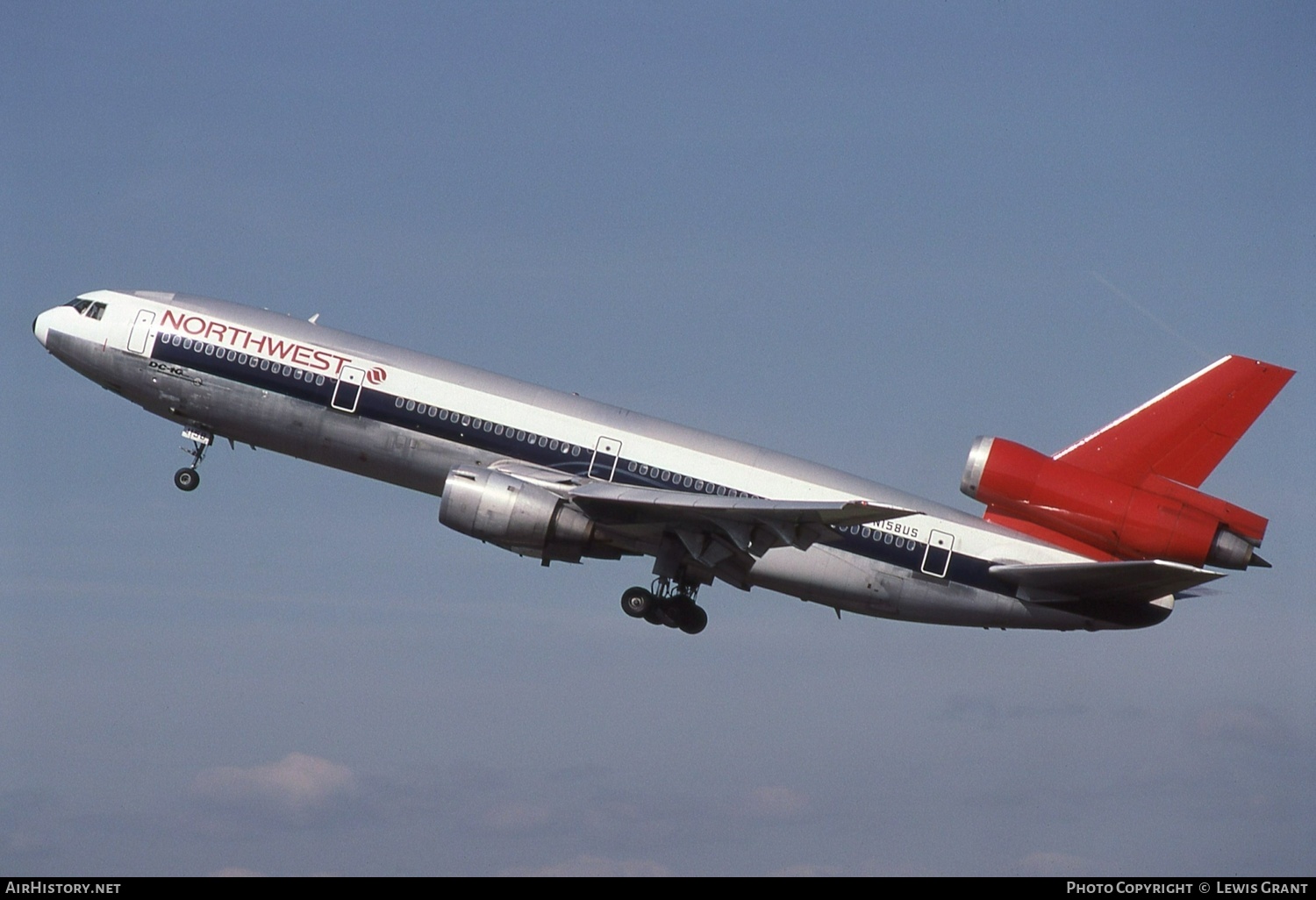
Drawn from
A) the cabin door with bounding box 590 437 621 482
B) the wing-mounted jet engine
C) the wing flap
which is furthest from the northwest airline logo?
the wing-mounted jet engine

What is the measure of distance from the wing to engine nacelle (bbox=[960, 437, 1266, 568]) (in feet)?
11.3

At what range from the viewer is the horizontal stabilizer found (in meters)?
Answer: 40.3

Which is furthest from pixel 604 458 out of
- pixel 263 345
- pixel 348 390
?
pixel 263 345

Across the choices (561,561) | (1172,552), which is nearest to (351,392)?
(561,561)

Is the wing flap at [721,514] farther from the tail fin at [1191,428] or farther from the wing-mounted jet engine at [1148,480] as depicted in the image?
the tail fin at [1191,428]

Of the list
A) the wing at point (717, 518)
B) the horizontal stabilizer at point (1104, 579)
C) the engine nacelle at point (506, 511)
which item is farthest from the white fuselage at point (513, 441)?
the engine nacelle at point (506, 511)

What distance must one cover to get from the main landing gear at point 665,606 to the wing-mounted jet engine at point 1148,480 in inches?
329

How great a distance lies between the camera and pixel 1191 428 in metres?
44.4

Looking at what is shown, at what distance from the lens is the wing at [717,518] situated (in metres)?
39.6

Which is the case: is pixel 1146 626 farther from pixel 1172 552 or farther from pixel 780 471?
pixel 780 471

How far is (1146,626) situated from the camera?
4447cm

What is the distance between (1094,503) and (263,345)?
74.6 feet

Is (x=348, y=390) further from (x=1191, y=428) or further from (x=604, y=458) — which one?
(x=1191, y=428)
